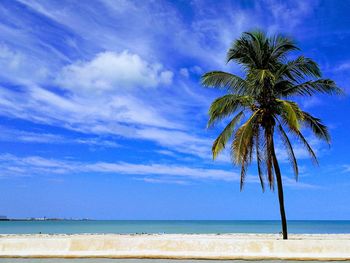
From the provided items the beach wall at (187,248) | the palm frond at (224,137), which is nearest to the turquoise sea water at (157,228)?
the palm frond at (224,137)

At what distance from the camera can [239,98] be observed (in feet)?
57.4

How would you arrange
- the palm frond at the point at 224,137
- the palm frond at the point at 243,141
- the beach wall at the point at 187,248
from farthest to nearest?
the palm frond at the point at 224,137 < the palm frond at the point at 243,141 < the beach wall at the point at 187,248

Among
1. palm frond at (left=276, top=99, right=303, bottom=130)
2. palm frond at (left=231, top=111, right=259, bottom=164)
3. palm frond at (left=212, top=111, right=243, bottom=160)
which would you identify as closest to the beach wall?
palm frond at (left=276, top=99, right=303, bottom=130)

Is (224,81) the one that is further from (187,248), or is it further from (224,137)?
(187,248)

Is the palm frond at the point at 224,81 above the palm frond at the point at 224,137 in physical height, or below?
above

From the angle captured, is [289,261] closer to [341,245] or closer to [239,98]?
[341,245]

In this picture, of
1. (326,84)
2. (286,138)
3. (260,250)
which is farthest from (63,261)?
(326,84)

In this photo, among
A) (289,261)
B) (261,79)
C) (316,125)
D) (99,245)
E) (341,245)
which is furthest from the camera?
(316,125)

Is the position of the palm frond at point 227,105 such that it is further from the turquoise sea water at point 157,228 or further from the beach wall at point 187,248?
the turquoise sea water at point 157,228

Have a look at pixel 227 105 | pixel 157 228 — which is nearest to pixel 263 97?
pixel 227 105

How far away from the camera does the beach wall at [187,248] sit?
10.1m

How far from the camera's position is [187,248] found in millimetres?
11477

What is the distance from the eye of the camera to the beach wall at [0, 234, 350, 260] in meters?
10.1

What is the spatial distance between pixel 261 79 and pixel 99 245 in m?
8.35
